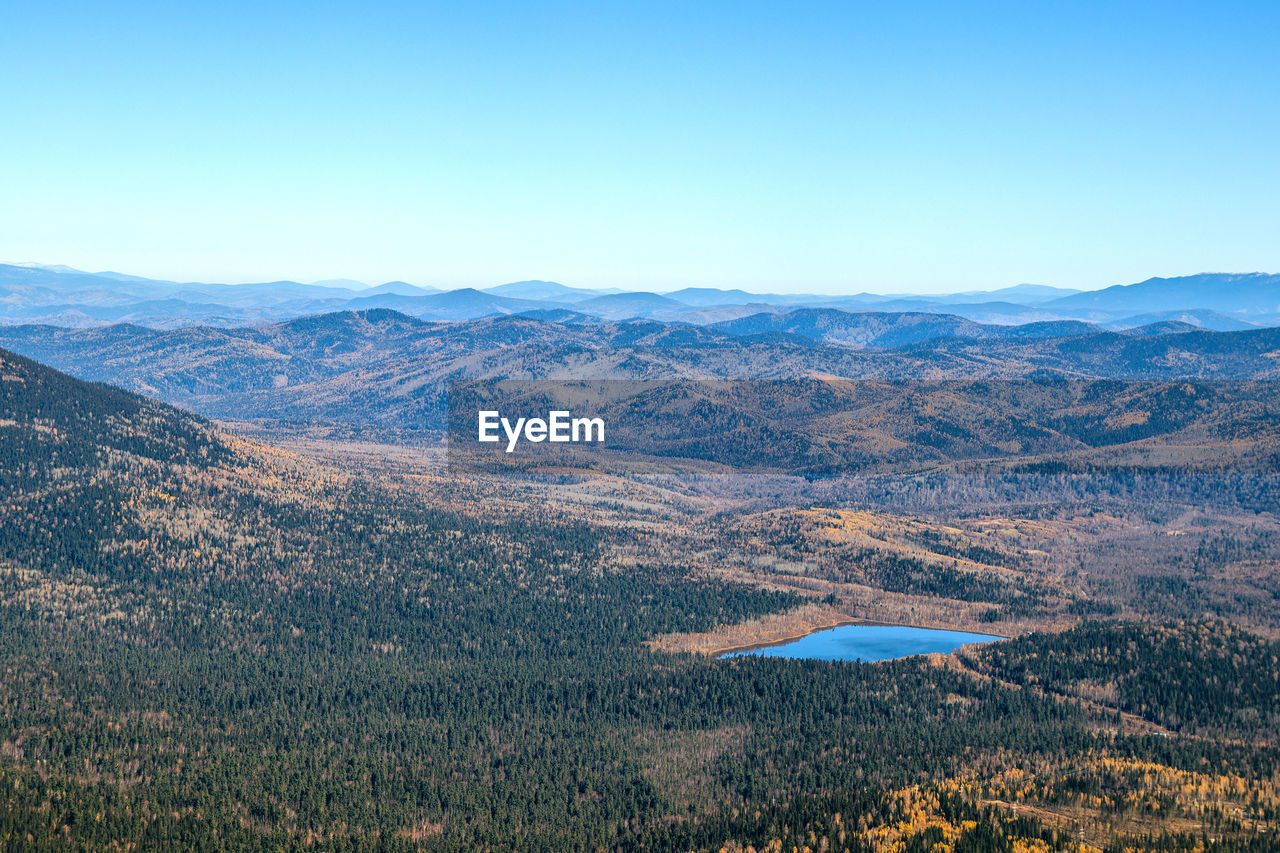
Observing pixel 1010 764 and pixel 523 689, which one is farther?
pixel 523 689

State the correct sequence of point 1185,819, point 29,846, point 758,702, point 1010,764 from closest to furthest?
point 29,846 → point 1185,819 → point 1010,764 → point 758,702

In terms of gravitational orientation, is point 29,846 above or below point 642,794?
above

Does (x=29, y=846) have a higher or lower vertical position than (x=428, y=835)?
higher

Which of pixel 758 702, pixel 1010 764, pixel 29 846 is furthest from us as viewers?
pixel 758 702

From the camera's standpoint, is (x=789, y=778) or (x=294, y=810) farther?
(x=789, y=778)

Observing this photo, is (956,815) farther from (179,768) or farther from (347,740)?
(179,768)

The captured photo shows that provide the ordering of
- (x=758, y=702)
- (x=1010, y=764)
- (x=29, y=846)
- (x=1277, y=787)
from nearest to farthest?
1. (x=29, y=846)
2. (x=1277, y=787)
3. (x=1010, y=764)
4. (x=758, y=702)

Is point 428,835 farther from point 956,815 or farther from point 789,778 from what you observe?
point 956,815

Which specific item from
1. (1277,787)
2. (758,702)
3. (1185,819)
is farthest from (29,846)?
(1277,787)

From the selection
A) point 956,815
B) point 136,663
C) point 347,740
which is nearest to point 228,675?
point 136,663
